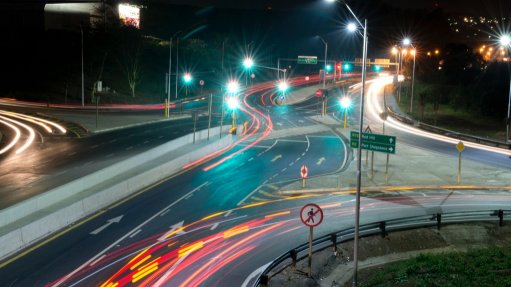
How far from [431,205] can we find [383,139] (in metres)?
6.17

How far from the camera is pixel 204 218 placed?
879 inches

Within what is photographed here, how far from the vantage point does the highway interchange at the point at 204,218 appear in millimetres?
16250

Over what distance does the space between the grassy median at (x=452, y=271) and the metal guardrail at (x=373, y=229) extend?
6.58 feet

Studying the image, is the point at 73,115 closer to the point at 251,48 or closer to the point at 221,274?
the point at 221,274

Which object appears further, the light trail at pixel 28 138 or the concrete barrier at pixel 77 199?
the light trail at pixel 28 138

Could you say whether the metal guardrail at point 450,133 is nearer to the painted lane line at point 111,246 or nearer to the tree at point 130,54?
the painted lane line at point 111,246

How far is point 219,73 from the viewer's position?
332 feet

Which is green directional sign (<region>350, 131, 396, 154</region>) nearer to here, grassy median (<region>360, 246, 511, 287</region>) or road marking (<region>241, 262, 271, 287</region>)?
grassy median (<region>360, 246, 511, 287</region>)

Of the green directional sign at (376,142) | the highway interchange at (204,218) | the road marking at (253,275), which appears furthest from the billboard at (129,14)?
the road marking at (253,275)

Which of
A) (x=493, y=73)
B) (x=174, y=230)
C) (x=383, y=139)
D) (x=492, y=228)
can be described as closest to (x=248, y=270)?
(x=174, y=230)

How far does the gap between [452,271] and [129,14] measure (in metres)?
87.7

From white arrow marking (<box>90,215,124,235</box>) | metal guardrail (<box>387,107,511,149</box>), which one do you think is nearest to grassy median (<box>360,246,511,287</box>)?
white arrow marking (<box>90,215,124,235</box>)

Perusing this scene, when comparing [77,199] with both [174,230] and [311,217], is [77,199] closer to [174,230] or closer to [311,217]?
[174,230]

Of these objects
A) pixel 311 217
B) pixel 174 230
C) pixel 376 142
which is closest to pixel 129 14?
pixel 376 142
